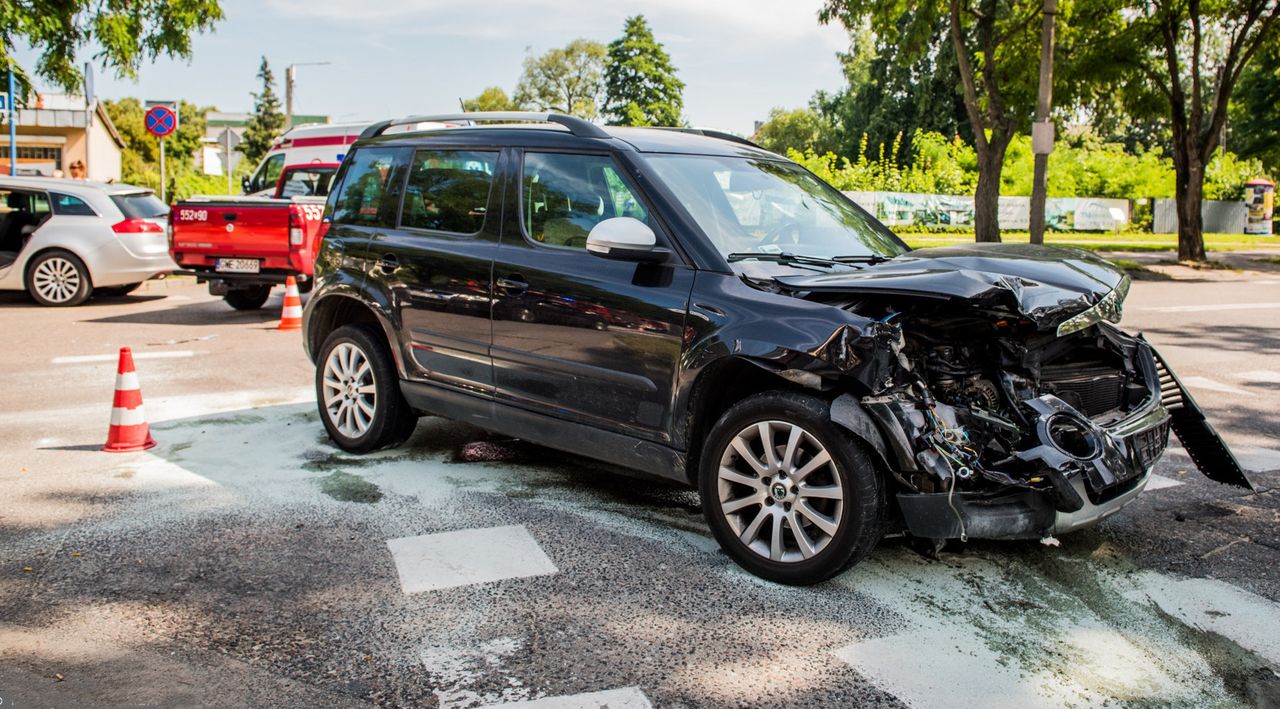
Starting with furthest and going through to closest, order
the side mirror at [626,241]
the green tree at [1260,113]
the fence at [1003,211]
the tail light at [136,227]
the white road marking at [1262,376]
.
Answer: the green tree at [1260,113], the fence at [1003,211], the tail light at [136,227], the white road marking at [1262,376], the side mirror at [626,241]

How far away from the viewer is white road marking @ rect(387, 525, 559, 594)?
423 centimetres

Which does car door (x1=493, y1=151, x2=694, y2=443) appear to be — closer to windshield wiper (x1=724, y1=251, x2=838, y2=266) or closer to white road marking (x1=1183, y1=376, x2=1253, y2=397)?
windshield wiper (x1=724, y1=251, x2=838, y2=266)

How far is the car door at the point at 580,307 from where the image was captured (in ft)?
14.8

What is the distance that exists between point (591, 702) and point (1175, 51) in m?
23.0

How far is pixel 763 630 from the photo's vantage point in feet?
12.3

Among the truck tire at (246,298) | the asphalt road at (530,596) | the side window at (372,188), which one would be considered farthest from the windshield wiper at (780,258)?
the truck tire at (246,298)

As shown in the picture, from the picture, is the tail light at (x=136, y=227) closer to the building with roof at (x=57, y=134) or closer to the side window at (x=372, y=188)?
the side window at (x=372, y=188)

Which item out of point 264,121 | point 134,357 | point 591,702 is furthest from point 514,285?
point 264,121

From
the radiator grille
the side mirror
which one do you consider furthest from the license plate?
the radiator grille

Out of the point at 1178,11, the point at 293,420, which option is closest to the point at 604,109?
the point at 1178,11

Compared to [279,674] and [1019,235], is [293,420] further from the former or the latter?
[1019,235]

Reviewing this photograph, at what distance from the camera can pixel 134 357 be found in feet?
32.1

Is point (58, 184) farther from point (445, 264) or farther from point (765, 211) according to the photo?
point (765, 211)

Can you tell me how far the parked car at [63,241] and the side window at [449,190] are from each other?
9.52 m
